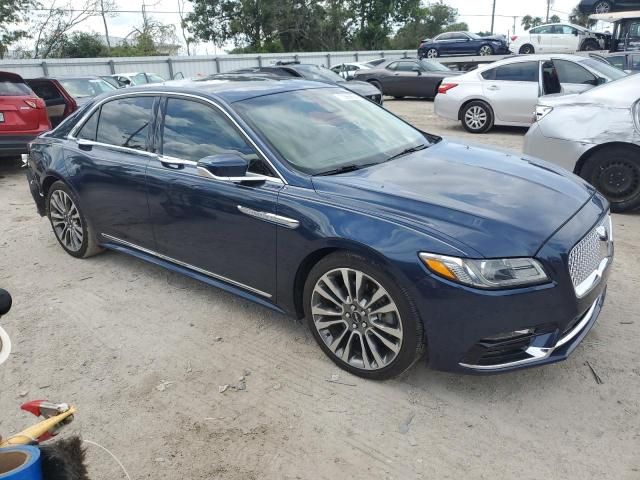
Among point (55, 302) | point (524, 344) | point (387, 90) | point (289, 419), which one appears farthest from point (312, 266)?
point (387, 90)

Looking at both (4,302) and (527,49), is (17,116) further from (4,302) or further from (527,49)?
(527,49)

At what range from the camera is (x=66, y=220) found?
4.84 m

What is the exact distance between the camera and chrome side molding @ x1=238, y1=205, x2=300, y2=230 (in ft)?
9.78

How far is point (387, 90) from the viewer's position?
58.7 ft

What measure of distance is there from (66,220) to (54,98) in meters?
6.65

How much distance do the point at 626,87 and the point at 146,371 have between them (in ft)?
17.4

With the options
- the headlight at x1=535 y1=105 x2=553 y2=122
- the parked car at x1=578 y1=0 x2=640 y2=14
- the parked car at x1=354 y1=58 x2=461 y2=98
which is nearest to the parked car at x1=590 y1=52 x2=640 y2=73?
the parked car at x1=354 y1=58 x2=461 y2=98

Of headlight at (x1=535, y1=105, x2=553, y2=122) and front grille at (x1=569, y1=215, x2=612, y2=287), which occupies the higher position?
headlight at (x1=535, y1=105, x2=553, y2=122)

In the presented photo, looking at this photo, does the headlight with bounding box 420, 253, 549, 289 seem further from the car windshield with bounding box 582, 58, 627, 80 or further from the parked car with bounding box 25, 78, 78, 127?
the parked car with bounding box 25, 78, 78, 127

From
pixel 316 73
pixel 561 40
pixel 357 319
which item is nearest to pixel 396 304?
pixel 357 319

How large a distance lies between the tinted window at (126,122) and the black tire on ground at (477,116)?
807 centimetres

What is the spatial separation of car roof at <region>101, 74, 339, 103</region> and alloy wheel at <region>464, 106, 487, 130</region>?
7.23 meters

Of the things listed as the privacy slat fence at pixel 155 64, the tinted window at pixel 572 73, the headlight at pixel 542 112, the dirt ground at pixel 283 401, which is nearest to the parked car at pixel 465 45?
the privacy slat fence at pixel 155 64

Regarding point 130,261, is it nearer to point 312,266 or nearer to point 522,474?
point 312,266
